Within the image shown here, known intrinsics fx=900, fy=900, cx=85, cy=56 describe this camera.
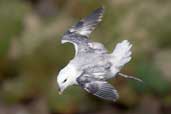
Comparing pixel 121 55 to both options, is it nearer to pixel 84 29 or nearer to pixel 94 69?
pixel 94 69

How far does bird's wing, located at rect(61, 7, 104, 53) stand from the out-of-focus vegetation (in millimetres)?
3618

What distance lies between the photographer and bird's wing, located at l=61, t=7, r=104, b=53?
4.06m

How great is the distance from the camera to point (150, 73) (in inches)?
320

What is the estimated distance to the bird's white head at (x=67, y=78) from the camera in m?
3.51

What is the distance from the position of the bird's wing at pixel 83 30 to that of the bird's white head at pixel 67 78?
15.7 inches

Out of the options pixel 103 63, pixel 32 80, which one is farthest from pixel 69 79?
pixel 32 80

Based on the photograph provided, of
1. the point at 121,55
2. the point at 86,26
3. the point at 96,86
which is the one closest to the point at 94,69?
the point at 96,86

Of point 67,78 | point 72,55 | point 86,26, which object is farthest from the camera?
point 72,55

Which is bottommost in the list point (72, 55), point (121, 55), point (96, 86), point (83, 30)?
point (96, 86)

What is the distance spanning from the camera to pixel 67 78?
11.6 ft

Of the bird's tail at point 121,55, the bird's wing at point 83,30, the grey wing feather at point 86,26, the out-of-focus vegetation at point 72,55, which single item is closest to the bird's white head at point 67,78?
the bird's tail at point 121,55

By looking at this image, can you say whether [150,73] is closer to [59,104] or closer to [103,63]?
[59,104]

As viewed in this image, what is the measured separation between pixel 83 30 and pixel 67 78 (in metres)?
→ 0.68

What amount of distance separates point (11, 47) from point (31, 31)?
0.97 ft
